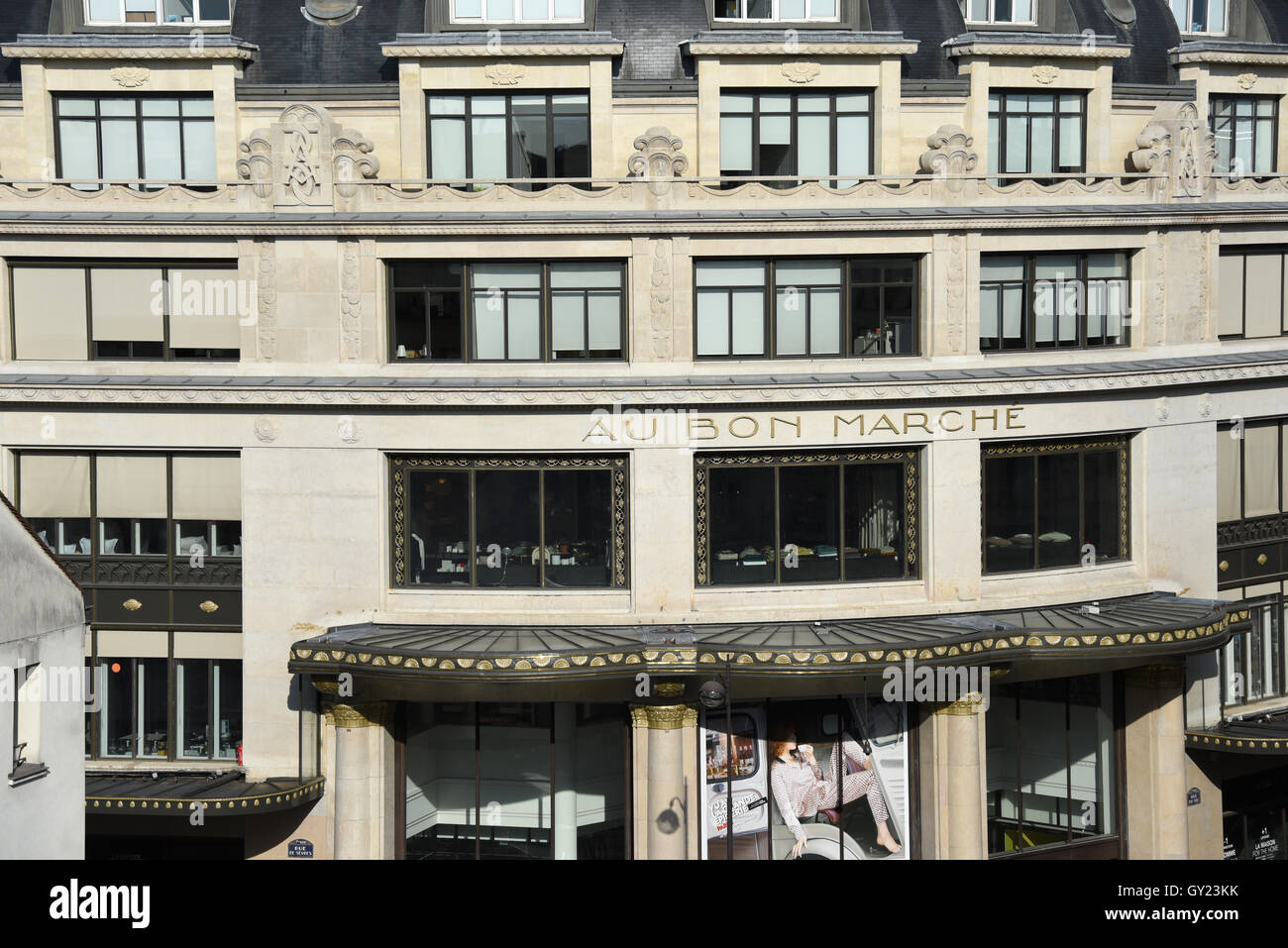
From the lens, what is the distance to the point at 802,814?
37719mm

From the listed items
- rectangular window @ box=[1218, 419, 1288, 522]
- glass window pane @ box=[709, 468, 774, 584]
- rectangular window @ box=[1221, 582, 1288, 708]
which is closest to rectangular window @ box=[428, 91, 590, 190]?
glass window pane @ box=[709, 468, 774, 584]

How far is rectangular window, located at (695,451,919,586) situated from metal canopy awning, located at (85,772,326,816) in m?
10.1

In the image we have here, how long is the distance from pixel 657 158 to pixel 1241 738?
64.5 ft

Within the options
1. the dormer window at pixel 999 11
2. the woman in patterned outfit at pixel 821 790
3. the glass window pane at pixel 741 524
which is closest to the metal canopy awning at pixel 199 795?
the glass window pane at pixel 741 524

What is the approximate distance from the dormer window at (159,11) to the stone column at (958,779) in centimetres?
2318

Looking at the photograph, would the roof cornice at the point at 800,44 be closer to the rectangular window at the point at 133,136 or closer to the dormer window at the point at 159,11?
the dormer window at the point at 159,11

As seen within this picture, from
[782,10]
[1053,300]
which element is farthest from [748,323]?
[1053,300]

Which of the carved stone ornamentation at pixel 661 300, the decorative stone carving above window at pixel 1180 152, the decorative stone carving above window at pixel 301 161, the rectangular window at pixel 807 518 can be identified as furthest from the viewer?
the decorative stone carving above window at pixel 1180 152

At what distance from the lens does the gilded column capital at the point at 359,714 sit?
1422 inches

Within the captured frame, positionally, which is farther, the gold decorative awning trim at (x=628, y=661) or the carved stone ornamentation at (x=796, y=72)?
the carved stone ornamentation at (x=796, y=72)

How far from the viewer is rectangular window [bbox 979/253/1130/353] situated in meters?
38.2

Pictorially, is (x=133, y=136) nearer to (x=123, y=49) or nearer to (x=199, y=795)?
(x=123, y=49)

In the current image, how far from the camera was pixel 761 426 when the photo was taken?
36312 mm

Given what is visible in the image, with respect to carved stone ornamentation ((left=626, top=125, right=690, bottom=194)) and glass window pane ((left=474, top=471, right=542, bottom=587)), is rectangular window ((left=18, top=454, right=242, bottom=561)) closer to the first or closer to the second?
glass window pane ((left=474, top=471, right=542, bottom=587))
